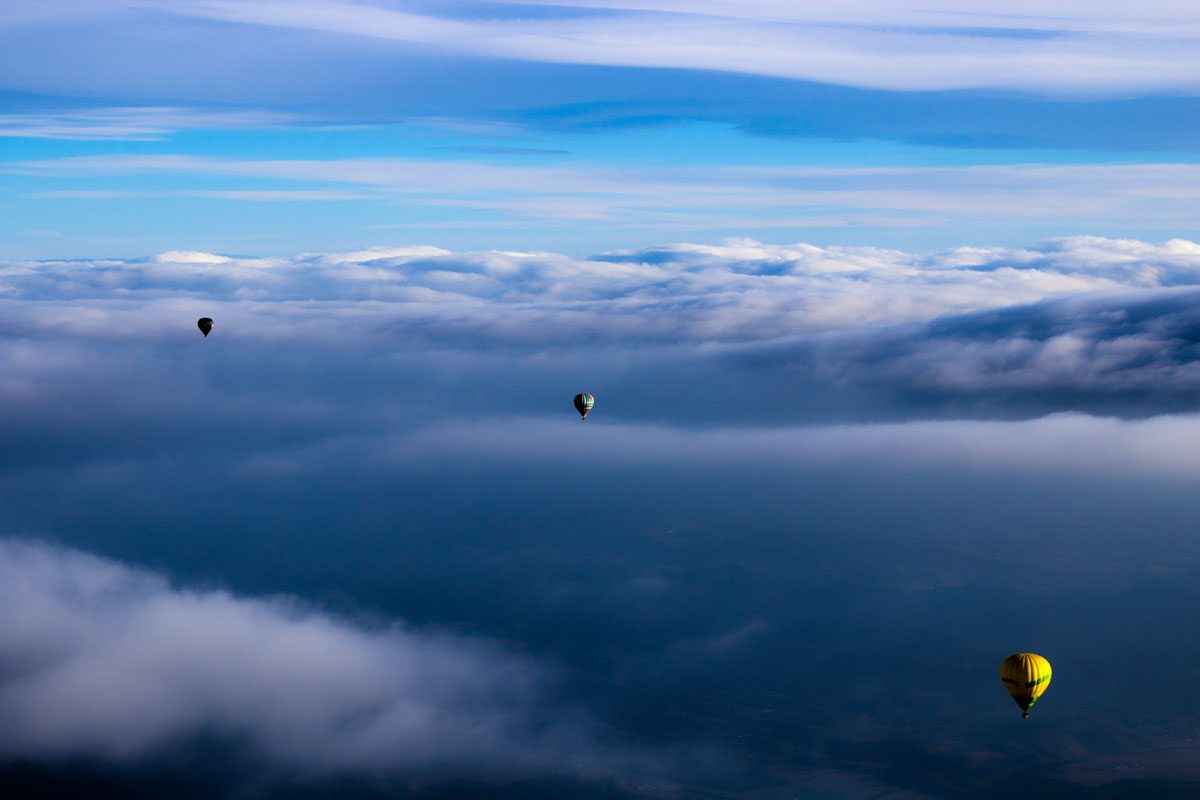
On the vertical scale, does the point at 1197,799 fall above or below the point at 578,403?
below

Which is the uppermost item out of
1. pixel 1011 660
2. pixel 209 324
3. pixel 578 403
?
pixel 209 324

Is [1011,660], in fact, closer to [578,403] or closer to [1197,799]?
[578,403]

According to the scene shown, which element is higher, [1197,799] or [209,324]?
[209,324]

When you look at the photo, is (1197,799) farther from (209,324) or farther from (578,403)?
(209,324)

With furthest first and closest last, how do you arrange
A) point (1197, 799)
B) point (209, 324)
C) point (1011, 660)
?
point (1197, 799)
point (209, 324)
point (1011, 660)

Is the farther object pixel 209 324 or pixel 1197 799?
pixel 1197 799

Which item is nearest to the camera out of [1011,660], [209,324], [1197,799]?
[1011,660]

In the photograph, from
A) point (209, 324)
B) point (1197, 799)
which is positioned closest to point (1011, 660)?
point (209, 324)
